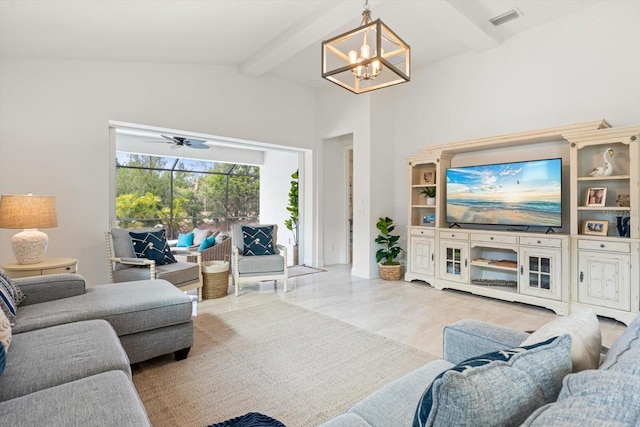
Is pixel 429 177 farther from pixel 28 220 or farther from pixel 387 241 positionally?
pixel 28 220

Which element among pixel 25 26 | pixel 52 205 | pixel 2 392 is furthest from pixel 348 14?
pixel 2 392

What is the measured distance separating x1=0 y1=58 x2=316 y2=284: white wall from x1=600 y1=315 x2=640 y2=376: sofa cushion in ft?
15.3

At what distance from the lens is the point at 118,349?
1.64m

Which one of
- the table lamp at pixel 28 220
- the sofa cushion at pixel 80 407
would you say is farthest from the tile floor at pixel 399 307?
the sofa cushion at pixel 80 407

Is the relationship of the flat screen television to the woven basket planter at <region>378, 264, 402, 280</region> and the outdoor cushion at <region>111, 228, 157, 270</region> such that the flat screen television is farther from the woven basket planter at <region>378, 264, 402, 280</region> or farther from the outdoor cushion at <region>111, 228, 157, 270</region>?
the outdoor cushion at <region>111, 228, 157, 270</region>

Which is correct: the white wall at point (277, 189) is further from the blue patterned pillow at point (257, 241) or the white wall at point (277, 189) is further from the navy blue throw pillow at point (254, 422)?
the navy blue throw pillow at point (254, 422)

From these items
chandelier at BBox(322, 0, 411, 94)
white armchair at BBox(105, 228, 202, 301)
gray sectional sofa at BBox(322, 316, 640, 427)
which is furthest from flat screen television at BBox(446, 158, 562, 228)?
white armchair at BBox(105, 228, 202, 301)

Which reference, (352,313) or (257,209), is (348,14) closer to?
(352,313)

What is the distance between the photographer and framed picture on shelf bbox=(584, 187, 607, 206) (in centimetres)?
341

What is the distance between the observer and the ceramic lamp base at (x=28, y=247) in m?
2.99

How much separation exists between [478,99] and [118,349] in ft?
16.1

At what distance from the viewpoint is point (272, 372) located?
2.26 m

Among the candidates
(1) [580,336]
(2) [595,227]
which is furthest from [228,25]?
(2) [595,227]

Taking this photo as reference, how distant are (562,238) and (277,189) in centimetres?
598
